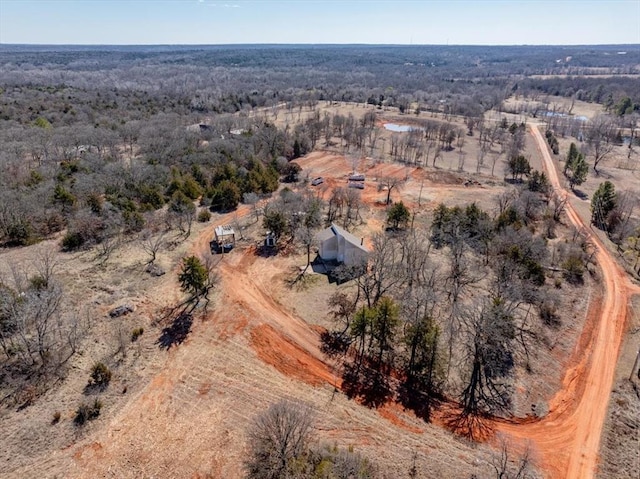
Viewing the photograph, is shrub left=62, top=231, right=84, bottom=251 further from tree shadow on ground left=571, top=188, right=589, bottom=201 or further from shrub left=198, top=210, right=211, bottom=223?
tree shadow on ground left=571, top=188, right=589, bottom=201

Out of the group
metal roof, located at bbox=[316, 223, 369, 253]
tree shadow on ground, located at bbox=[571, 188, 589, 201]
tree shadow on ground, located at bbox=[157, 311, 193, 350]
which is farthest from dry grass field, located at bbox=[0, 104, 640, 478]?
tree shadow on ground, located at bbox=[571, 188, 589, 201]

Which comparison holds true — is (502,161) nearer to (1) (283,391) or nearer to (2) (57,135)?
(1) (283,391)

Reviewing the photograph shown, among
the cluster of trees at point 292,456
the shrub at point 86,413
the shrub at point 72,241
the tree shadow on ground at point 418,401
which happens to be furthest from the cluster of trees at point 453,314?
the shrub at point 72,241

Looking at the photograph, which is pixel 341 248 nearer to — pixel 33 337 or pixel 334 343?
pixel 334 343

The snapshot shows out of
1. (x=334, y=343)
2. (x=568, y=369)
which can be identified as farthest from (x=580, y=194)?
(x=334, y=343)

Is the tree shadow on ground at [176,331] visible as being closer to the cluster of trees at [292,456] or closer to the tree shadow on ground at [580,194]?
the cluster of trees at [292,456]

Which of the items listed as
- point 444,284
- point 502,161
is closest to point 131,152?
point 444,284
